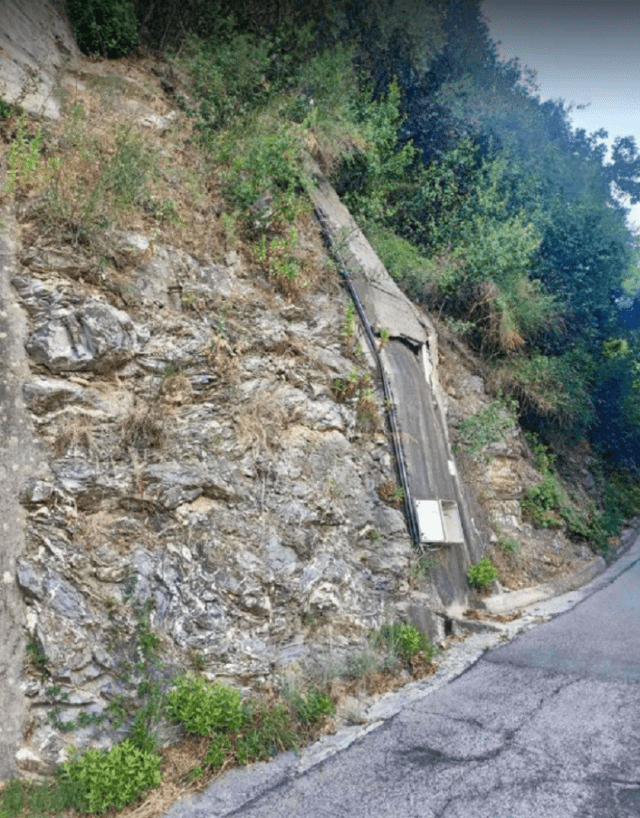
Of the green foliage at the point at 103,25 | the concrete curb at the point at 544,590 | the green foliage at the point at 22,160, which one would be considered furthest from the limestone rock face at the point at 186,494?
the green foliage at the point at 103,25

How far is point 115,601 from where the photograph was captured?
490 cm

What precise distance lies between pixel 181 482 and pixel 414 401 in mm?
3983

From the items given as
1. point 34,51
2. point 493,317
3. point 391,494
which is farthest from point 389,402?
point 34,51

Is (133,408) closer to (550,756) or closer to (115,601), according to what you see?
(115,601)

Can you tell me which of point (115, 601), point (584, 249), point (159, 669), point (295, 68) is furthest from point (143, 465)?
point (584, 249)

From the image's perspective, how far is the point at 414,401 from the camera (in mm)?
8664

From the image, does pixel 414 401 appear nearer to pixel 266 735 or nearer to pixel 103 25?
pixel 266 735

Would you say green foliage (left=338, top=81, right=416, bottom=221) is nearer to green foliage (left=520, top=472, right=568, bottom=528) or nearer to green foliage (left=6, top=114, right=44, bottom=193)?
green foliage (left=6, top=114, right=44, bottom=193)

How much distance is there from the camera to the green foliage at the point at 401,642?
6.16 metres

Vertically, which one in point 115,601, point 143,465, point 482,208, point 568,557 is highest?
point 482,208

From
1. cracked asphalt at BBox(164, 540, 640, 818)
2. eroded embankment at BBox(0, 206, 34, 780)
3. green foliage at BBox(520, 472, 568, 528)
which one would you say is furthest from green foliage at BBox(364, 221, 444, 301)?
cracked asphalt at BBox(164, 540, 640, 818)

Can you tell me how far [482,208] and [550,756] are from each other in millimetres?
10093

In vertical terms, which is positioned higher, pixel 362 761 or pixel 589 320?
pixel 589 320

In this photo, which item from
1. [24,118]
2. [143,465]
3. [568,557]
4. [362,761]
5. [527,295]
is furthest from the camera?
[527,295]
